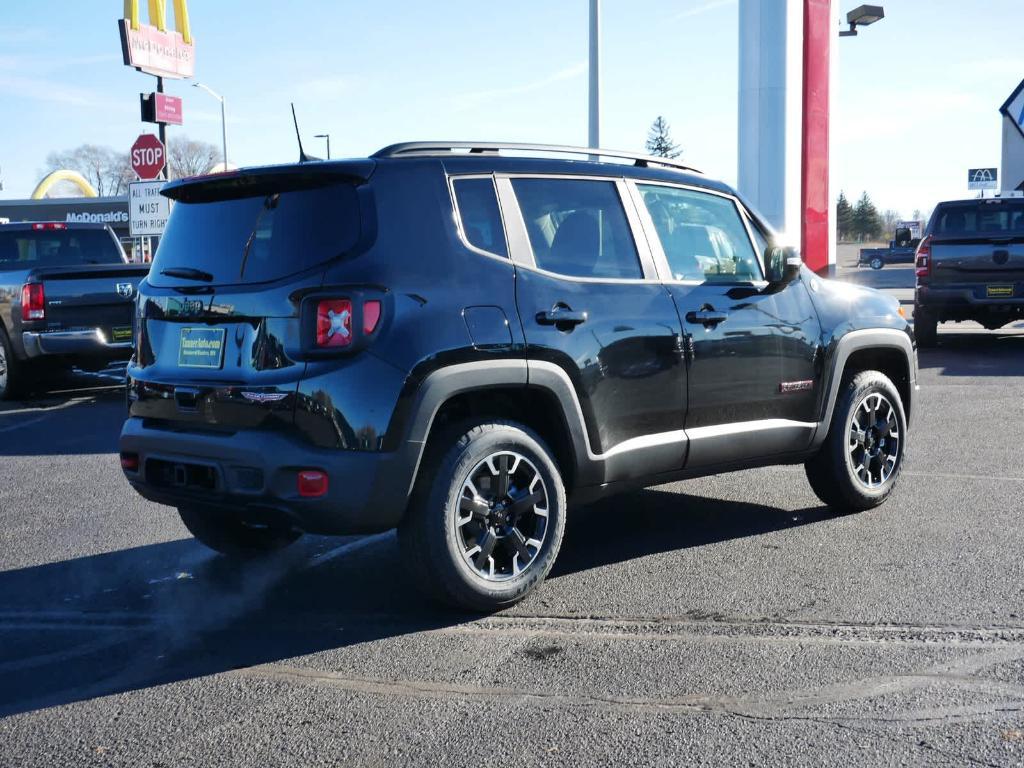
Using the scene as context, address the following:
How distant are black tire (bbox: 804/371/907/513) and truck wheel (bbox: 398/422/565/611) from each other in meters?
2.04

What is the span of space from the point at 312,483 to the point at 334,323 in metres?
0.60

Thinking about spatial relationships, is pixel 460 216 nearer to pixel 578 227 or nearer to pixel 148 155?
pixel 578 227

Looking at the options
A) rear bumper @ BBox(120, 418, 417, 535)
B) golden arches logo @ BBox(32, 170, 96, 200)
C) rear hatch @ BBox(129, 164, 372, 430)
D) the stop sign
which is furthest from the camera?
golden arches logo @ BBox(32, 170, 96, 200)

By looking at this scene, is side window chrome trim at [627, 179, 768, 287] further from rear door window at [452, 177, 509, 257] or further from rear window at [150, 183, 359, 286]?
rear window at [150, 183, 359, 286]

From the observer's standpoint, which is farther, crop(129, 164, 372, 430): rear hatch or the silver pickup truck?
the silver pickup truck

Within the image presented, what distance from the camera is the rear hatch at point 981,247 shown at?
1503cm

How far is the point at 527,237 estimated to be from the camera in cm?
495

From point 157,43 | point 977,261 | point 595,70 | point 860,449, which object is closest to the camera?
point 860,449

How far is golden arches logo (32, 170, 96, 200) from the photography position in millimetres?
66500

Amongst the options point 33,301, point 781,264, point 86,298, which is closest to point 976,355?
point 781,264

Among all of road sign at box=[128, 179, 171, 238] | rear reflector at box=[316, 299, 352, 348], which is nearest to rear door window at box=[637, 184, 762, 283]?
rear reflector at box=[316, 299, 352, 348]

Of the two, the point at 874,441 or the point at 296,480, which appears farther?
the point at 874,441

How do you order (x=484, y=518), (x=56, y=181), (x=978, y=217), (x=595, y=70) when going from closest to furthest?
(x=484, y=518)
(x=978, y=217)
(x=595, y=70)
(x=56, y=181)

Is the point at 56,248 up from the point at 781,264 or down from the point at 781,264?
up
